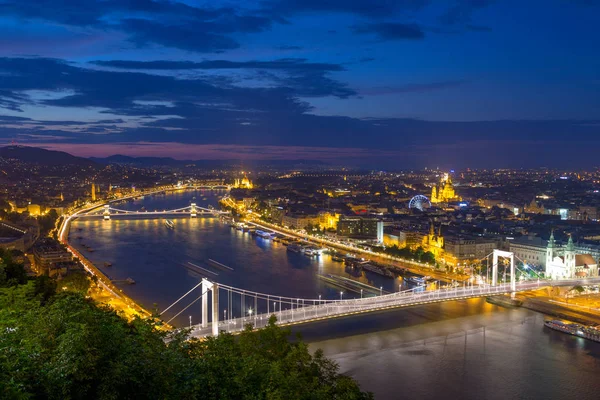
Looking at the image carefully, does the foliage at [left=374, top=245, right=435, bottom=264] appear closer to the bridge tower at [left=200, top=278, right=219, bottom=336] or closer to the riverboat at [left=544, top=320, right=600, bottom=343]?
the riverboat at [left=544, top=320, right=600, bottom=343]

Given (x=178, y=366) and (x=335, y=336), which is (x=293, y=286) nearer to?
(x=335, y=336)

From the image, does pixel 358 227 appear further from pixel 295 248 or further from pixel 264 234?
pixel 295 248

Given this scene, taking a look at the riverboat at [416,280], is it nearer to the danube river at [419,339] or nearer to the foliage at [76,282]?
the danube river at [419,339]

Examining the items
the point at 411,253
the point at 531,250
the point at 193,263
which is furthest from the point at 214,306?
the point at 531,250

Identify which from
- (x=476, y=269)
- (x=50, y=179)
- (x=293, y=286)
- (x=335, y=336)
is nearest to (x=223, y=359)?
(x=335, y=336)

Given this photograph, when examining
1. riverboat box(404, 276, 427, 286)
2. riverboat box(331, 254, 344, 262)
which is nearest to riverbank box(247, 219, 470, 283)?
riverboat box(404, 276, 427, 286)
